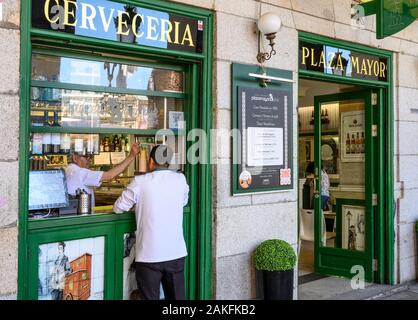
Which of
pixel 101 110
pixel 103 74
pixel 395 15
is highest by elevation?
pixel 395 15

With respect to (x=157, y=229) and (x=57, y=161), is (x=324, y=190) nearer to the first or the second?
(x=157, y=229)

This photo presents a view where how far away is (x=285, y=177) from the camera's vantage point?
5.55 meters

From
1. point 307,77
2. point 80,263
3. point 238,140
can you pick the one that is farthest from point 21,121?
point 307,77

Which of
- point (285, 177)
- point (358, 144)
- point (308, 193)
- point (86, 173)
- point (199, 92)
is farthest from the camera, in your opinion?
point (308, 193)

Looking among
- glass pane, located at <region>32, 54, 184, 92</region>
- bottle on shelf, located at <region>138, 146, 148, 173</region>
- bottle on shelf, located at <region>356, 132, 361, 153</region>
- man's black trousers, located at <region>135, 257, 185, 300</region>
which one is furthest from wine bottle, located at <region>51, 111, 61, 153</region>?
bottle on shelf, located at <region>356, 132, 361, 153</region>

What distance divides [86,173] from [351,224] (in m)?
4.13

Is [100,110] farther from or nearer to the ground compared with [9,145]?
farther from the ground

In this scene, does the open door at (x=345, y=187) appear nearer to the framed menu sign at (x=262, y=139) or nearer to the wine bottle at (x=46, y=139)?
the framed menu sign at (x=262, y=139)

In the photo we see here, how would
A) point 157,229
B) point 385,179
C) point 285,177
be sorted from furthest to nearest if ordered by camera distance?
point 385,179
point 285,177
point 157,229

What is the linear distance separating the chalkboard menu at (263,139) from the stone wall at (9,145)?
86.0 inches

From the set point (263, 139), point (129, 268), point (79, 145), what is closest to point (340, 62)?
point (263, 139)

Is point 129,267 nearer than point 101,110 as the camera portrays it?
Yes

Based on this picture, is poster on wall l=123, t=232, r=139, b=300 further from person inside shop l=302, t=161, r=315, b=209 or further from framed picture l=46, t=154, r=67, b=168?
person inside shop l=302, t=161, r=315, b=209

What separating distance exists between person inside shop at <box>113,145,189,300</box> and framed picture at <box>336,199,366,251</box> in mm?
3632
